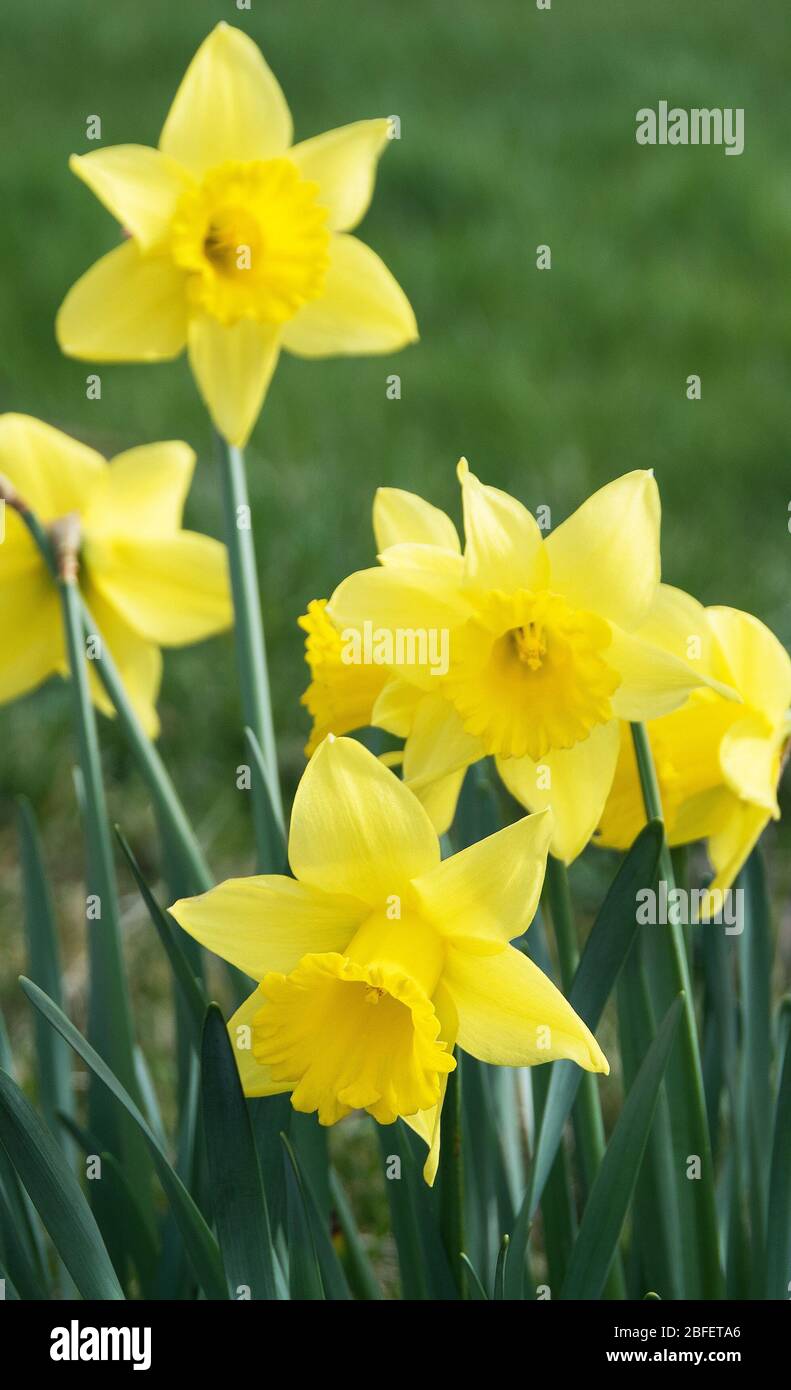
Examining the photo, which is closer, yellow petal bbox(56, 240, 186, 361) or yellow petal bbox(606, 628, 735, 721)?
yellow petal bbox(606, 628, 735, 721)

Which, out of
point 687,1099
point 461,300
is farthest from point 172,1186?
point 461,300

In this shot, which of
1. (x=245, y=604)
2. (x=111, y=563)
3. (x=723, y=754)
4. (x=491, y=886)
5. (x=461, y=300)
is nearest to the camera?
(x=491, y=886)

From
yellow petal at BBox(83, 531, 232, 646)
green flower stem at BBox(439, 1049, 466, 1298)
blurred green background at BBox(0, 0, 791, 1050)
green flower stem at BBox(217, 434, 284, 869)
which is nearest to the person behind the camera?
green flower stem at BBox(439, 1049, 466, 1298)

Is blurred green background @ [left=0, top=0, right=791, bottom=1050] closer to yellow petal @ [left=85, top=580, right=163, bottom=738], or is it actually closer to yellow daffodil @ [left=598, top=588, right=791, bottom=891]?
yellow petal @ [left=85, top=580, right=163, bottom=738]

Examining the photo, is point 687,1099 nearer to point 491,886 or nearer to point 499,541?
point 491,886

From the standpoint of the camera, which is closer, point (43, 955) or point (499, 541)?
point (499, 541)

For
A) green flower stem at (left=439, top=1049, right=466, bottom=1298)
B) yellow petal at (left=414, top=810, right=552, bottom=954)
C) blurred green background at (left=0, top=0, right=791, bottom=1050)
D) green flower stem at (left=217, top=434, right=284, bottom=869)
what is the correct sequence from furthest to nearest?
blurred green background at (left=0, top=0, right=791, bottom=1050)
green flower stem at (left=217, top=434, right=284, bottom=869)
green flower stem at (left=439, top=1049, right=466, bottom=1298)
yellow petal at (left=414, top=810, right=552, bottom=954)

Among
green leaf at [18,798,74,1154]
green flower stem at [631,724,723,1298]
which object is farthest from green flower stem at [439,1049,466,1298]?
green leaf at [18,798,74,1154]

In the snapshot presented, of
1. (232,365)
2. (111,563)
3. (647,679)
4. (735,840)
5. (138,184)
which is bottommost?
(735,840)
